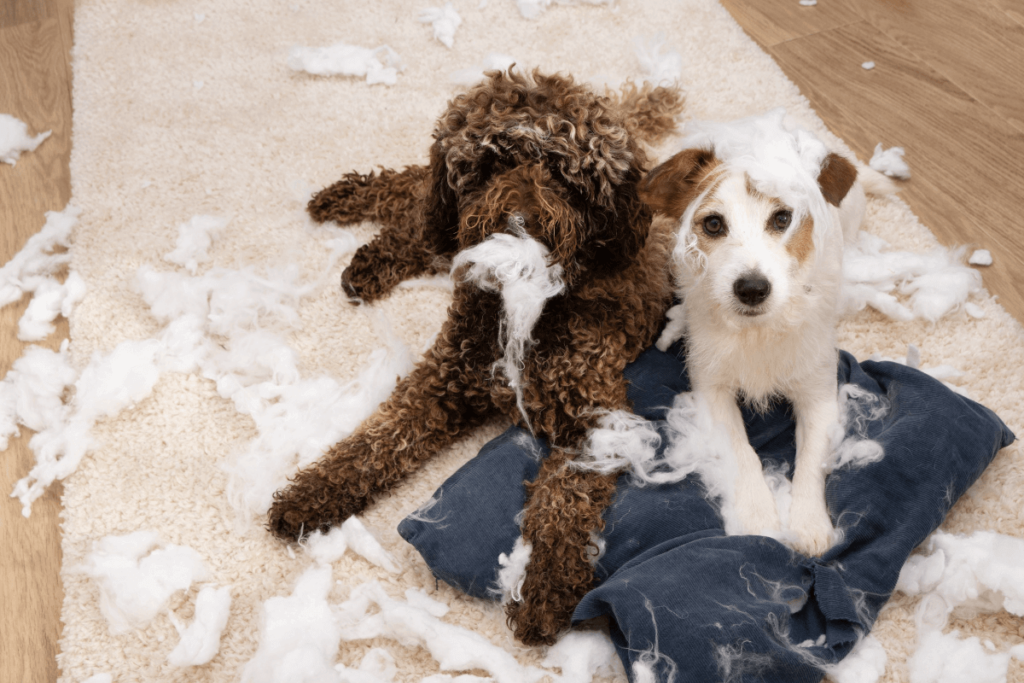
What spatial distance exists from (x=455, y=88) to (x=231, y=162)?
2.60 ft

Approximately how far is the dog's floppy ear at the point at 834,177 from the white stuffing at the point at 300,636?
124 centimetres

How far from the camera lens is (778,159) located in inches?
54.3

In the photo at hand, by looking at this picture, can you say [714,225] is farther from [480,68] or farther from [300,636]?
[480,68]

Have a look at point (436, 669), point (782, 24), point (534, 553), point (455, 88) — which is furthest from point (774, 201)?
point (782, 24)

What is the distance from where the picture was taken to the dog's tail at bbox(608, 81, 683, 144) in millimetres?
2252

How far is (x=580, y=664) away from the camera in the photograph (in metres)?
1.37

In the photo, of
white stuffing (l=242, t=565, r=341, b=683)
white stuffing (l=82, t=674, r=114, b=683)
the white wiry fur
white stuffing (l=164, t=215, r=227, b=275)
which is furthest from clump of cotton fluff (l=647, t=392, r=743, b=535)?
white stuffing (l=164, t=215, r=227, b=275)

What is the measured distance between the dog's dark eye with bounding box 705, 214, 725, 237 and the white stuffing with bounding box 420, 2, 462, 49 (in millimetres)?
1689

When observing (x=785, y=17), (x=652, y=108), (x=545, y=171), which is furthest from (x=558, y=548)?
(x=785, y=17)

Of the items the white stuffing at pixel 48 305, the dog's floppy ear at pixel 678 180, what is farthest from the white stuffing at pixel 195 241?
the dog's floppy ear at pixel 678 180

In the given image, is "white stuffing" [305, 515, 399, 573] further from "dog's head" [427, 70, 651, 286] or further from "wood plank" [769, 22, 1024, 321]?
"wood plank" [769, 22, 1024, 321]

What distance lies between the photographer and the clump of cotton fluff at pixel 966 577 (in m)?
1.37

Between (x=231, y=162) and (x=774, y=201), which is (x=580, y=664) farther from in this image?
(x=231, y=162)

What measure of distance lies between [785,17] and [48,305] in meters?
2.62
